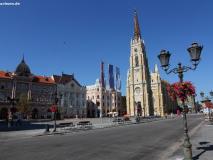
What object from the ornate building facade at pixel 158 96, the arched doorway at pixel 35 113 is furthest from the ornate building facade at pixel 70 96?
the ornate building facade at pixel 158 96

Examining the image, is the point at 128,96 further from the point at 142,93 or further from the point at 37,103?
the point at 37,103

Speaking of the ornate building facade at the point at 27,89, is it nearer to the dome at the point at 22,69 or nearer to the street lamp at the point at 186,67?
the dome at the point at 22,69

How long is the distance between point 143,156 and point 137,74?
110 meters

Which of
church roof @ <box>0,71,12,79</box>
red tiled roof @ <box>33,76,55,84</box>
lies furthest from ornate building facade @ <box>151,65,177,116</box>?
church roof @ <box>0,71,12,79</box>

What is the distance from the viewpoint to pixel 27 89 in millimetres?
83375

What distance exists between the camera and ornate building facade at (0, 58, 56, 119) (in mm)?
76963

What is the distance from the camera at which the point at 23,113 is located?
75.2m

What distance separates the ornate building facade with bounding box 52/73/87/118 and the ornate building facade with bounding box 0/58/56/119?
14.8ft

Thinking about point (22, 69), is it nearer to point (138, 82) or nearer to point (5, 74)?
point (5, 74)

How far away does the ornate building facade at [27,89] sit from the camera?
77.0 metres

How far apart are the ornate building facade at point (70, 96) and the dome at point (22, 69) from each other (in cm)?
1178

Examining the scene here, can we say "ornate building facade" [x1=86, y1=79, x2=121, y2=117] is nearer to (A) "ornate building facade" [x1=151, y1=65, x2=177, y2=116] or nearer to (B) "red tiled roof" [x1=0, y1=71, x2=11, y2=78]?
(A) "ornate building facade" [x1=151, y1=65, x2=177, y2=116]

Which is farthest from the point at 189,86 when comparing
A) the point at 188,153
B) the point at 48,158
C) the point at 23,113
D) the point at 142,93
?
the point at 142,93

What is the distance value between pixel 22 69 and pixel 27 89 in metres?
6.53
